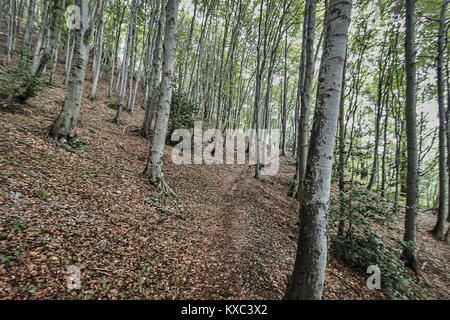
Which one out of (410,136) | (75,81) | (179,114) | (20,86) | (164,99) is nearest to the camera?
(410,136)

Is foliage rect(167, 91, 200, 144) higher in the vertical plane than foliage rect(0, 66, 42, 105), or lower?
higher

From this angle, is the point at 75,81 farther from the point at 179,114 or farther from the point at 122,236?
the point at 179,114

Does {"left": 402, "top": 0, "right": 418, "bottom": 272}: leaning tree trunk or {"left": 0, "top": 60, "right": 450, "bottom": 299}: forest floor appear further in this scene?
{"left": 402, "top": 0, "right": 418, "bottom": 272}: leaning tree trunk

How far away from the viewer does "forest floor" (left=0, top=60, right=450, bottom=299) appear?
2.48 m

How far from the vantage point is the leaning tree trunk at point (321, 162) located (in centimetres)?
222

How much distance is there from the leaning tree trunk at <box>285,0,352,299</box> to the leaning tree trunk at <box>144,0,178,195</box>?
4.36m

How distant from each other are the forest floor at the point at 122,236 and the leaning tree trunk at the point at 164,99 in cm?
47

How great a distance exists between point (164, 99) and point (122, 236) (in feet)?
A: 12.7

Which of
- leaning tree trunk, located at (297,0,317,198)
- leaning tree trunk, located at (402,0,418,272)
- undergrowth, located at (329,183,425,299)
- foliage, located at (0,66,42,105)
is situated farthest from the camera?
leaning tree trunk, located at (297,0,317,198)

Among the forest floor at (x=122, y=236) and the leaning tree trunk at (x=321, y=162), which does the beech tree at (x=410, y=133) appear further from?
the leaning tree trunk at (x=321, y=162)

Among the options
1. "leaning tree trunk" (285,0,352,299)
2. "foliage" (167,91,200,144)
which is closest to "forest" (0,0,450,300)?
"leaning tree trunk" (285,0,352,299)

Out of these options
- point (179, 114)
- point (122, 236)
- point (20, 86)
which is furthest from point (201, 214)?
point (20, 86)

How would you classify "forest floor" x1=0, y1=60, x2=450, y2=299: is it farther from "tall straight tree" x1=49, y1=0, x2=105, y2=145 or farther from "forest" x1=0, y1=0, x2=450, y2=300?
"tall straight tree" x1=49, y1=0, x2=105, y2=145

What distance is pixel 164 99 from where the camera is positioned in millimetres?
5488
